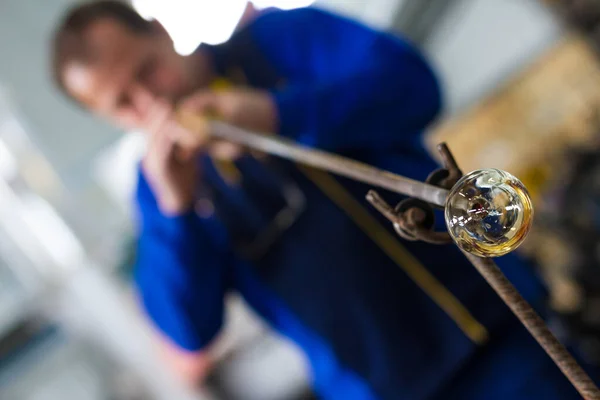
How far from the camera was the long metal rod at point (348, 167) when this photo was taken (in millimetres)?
199

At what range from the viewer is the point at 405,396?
470 millimetres

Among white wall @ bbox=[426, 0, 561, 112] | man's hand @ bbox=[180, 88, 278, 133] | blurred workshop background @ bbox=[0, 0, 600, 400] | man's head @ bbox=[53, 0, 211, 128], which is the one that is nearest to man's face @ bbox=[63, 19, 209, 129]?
man's head @ bbox=[53, 0, 211, 128]

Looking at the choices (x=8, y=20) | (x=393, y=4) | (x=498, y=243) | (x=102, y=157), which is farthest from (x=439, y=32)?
(x=498, y=243)

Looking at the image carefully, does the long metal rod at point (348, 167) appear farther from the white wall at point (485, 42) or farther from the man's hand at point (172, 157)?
the white wall at point (485, 42)

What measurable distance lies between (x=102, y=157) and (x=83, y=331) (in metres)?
0.43

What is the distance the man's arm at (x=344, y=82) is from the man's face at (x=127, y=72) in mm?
113

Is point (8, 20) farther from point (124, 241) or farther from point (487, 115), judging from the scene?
point (487, 115)

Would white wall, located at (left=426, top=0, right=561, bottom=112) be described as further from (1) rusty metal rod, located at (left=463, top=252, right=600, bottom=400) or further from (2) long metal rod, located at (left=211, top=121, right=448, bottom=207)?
(1) rusty metal rod, located at (left=463, top=252, right=600, bottom=400)

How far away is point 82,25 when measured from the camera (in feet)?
1.84

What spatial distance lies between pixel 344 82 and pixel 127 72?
0.25 metres

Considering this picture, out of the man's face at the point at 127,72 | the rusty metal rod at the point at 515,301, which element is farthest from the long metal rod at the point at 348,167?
the man's face at the point at 127,72

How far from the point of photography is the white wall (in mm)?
1394

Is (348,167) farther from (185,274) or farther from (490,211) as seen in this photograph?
(185,274)

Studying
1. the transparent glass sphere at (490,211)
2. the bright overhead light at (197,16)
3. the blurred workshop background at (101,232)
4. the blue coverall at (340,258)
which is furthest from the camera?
the blurred workshop background at (101,232)
